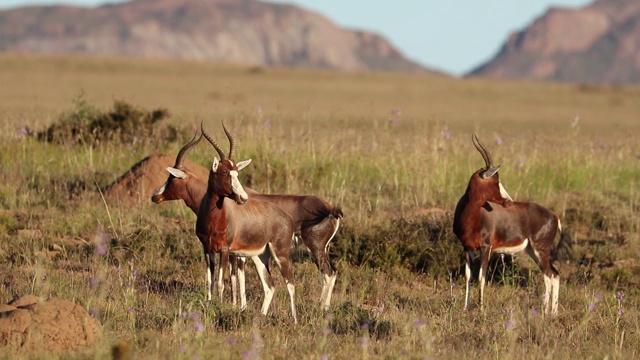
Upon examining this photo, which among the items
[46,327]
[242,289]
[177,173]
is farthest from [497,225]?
[46,327]

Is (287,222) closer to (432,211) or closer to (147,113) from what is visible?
(432,211)

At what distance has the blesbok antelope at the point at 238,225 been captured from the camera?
357 inches

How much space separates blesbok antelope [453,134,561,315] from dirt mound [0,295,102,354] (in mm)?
3986

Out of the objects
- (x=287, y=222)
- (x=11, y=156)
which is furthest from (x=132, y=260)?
(x=11, y=156)

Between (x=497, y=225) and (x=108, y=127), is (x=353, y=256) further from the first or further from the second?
(x=108, y=127)

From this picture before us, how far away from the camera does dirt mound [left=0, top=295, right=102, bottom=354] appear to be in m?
7.33

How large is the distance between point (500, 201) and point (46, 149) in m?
8.15

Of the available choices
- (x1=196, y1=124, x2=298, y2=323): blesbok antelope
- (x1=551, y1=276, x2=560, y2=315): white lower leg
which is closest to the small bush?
(x1=196, y1=124, x2=298, y2=323): blesbok antelope

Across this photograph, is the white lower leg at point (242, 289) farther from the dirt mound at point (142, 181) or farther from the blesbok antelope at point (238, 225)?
the dirt mound at point (142, 181)

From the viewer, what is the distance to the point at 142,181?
516 inches

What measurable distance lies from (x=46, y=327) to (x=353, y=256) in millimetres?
4985

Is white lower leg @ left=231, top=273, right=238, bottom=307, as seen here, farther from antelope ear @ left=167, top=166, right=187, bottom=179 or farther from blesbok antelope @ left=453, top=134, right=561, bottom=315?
blesbok antelope @ left=453, top=134, right=561, bottom=315

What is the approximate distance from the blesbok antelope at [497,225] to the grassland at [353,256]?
377 mm

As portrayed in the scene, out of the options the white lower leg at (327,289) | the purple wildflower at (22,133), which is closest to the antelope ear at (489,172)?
the white lower leg at (327,289)
